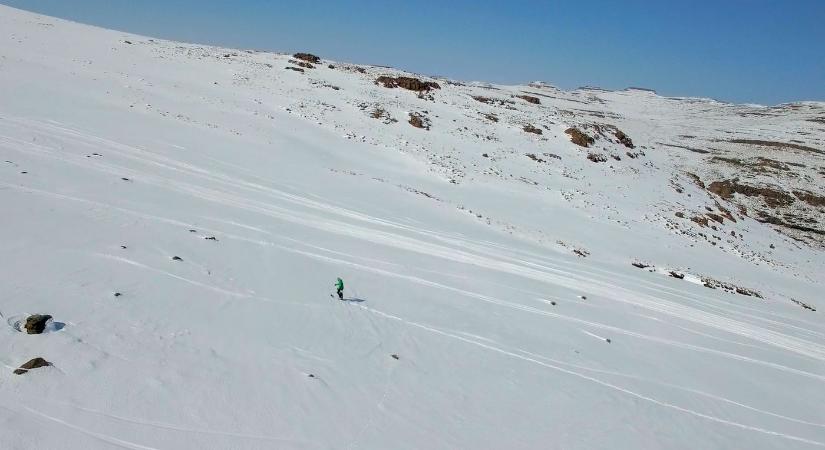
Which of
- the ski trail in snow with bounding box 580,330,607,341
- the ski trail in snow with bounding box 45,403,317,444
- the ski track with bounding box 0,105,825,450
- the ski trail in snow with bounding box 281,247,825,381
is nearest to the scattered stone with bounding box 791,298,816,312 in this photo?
the ski track with bounding box 0,105,825,450

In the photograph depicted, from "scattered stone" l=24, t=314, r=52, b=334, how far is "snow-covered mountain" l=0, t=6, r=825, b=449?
0.10 m

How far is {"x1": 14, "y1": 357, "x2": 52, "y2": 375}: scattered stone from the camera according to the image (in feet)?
18.1

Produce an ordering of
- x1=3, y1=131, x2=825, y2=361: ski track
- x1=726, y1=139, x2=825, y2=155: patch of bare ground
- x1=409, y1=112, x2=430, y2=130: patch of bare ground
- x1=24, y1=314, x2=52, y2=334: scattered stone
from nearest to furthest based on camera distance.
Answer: x1=24, y1=314, x2=52, y2=334: scattered stone < x1=3, y1=131, x2=825, y2=361: ski track < x1=409, y1=112, x2=430, y2=130: patch of bare ground < x1=726, y1=139, x2=825, y2=155: patch of bare ground

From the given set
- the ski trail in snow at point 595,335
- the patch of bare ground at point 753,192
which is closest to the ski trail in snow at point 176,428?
the ski trail in snow at point 595,335

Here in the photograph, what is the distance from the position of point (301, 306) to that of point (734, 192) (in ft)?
142

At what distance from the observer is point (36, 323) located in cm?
632

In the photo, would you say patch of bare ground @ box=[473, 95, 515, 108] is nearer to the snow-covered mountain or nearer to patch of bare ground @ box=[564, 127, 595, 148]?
patch of bare ground @ box=[564, 127, 595, 148]

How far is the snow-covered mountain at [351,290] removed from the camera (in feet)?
20.8

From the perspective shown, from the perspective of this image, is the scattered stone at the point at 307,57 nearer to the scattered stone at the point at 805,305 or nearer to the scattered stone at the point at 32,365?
the scattered stone at the point at 805,305

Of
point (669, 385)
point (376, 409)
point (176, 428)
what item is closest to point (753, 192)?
point (669, 385)

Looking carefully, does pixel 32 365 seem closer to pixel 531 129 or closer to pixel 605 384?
pixel 605 384

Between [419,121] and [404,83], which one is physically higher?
[404,83]

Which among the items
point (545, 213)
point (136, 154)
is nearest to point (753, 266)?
point (545, 213)

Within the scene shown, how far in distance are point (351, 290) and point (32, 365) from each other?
6297mm
